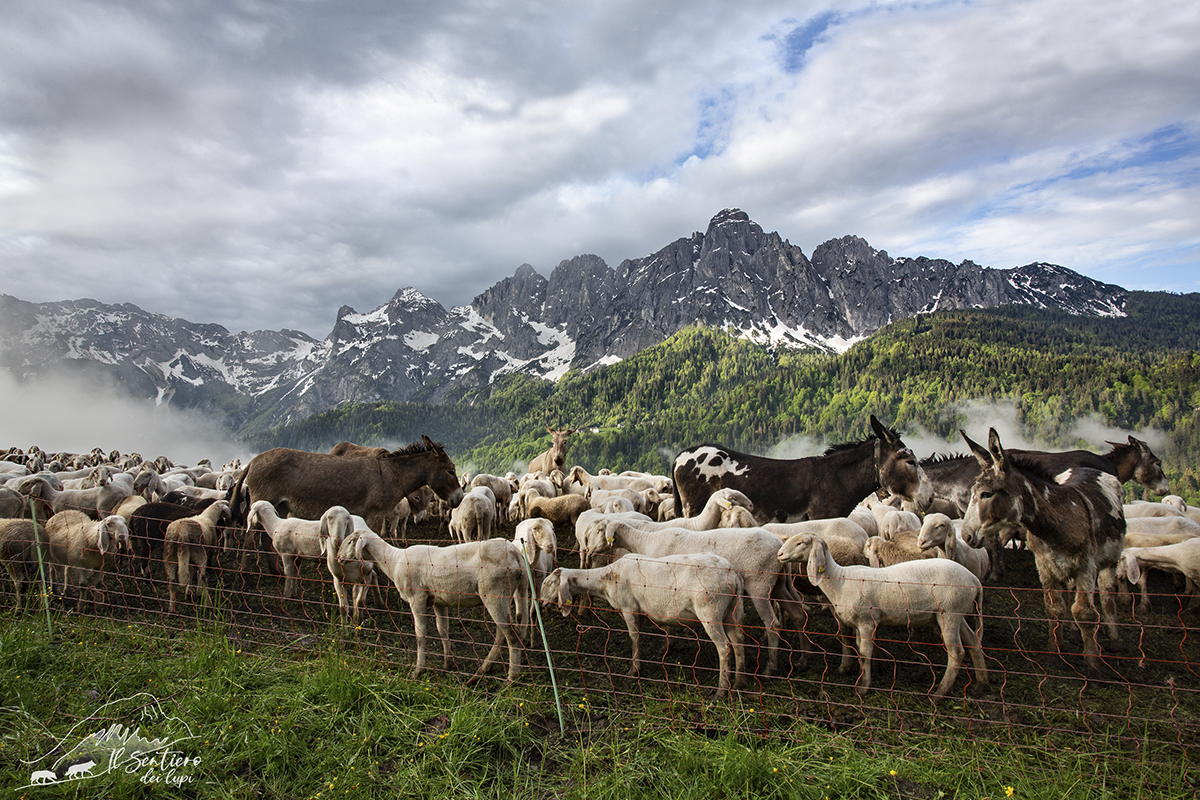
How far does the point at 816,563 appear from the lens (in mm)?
6699

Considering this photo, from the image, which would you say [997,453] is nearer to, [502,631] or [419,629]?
[502,631]

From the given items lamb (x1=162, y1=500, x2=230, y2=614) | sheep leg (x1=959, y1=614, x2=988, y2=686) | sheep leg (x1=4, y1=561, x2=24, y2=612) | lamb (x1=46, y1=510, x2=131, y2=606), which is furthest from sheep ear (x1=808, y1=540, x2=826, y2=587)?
sheep leg (x1=4, y1=561, x2=24, y2=612)

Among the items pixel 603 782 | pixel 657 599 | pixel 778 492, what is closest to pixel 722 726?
pixel 603 782

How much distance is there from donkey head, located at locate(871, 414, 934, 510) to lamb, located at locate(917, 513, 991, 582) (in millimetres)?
2116

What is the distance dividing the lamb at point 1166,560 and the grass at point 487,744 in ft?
16.4

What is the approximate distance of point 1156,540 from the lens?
982 centimetres

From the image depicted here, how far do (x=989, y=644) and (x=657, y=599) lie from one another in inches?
189

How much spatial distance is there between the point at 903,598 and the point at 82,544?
40.6ft

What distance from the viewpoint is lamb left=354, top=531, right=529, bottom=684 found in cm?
687

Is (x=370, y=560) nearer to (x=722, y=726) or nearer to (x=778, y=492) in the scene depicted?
(x=722, y=726)

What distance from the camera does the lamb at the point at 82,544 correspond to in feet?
30.4

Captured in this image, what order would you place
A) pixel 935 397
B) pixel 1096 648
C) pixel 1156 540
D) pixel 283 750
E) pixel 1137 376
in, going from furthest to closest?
pixel 935 397, pixel 1137 376, pixel 1156 540, pixel 1096 648, pixel 283 750

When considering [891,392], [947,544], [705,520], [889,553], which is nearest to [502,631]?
[705,520]

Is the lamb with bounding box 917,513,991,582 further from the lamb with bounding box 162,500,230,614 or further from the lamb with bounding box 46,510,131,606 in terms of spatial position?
the lamb with bounding box 46,510,131,606
